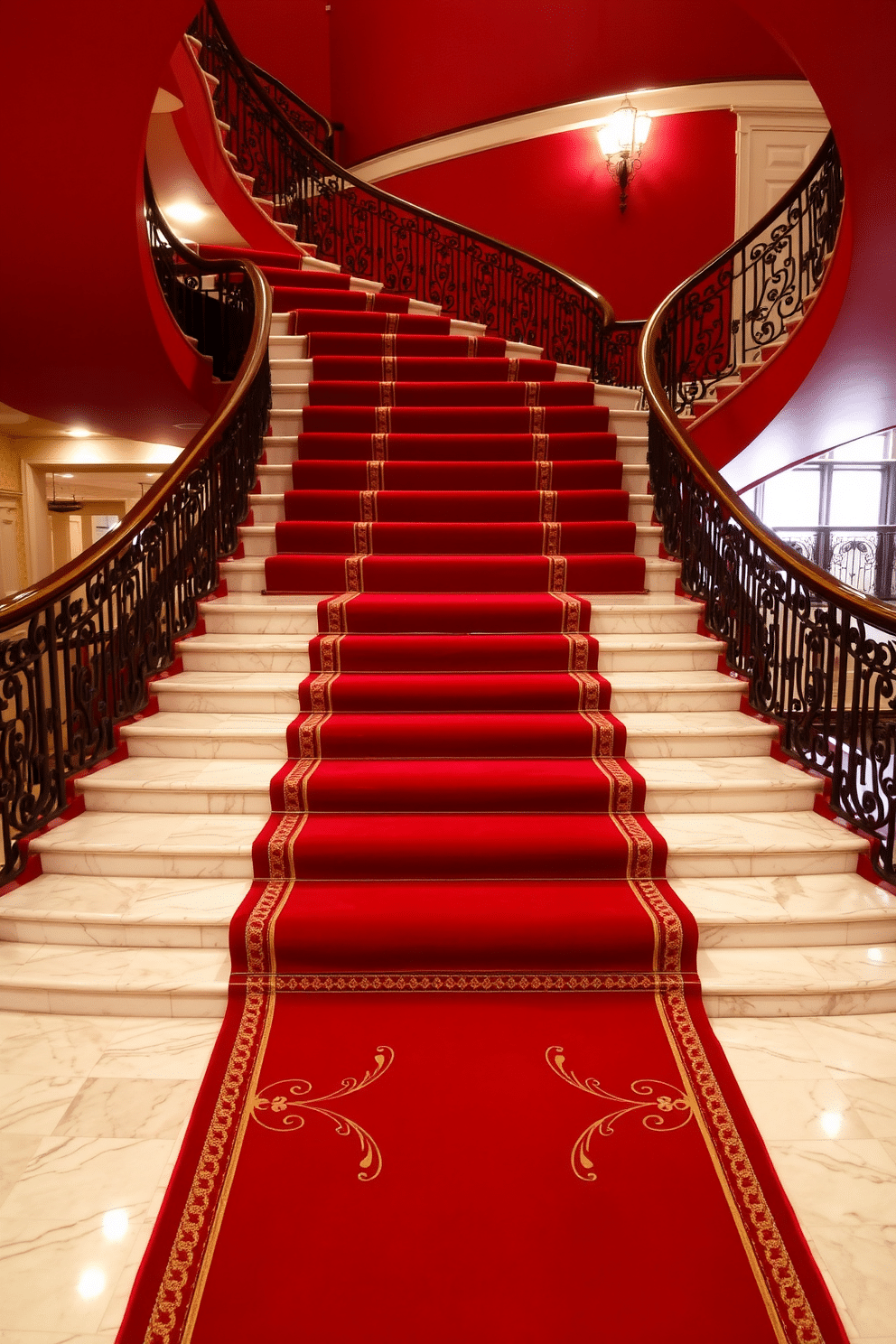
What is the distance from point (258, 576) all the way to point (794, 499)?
898cm

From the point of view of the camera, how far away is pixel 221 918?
2514 millimetres

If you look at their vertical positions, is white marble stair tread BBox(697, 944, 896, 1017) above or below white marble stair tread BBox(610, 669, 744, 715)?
below

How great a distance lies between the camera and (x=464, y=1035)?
2.22 m

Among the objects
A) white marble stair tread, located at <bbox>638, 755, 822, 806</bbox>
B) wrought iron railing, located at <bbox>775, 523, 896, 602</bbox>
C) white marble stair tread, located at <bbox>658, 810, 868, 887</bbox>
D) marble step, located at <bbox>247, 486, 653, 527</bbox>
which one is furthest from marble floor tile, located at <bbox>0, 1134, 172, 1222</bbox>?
wrought iron railing, located at <bbox>775, 523, 896, 602</bbox>

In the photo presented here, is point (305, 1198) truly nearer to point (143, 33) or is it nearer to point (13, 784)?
point (13, 784)

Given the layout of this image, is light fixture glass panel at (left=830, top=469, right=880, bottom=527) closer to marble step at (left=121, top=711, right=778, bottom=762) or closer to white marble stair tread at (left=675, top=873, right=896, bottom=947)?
marble step at (left=121, top=711, right=778, bottom=762)

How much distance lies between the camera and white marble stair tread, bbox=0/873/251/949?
8.29ft

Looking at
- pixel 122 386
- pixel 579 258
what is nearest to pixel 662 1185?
pixel 122 386

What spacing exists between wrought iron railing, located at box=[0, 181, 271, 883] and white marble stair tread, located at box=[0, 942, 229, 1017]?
1.47 feet

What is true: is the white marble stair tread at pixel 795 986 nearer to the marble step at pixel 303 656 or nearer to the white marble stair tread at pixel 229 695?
the marble step at pixel 303 656

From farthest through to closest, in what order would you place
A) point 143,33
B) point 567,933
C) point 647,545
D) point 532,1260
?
point 647,545, point 143,33, point 567,933, point 532,1260

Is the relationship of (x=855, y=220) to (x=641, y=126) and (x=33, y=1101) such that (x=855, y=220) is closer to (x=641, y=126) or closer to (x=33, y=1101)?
(x=641, y=126)

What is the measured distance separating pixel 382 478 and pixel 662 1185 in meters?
3.82

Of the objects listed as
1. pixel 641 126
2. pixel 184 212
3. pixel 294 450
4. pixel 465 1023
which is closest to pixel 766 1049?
pixel 465 1023
